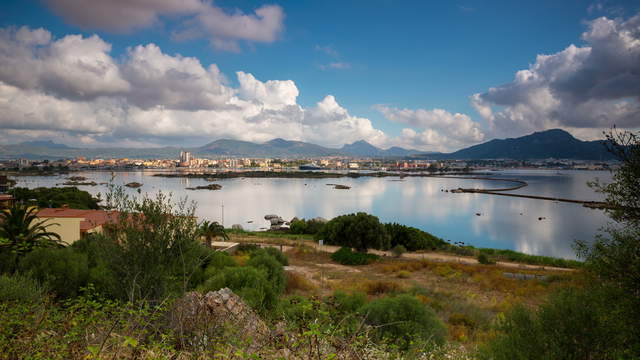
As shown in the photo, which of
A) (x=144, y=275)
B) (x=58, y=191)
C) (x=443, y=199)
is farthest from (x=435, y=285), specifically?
(x=443, y=199)

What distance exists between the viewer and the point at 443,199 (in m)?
64.3

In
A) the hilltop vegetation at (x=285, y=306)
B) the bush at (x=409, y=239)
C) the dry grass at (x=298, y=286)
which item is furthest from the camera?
the bush at (x=409, y=239)

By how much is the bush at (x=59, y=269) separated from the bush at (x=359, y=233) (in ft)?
54.3

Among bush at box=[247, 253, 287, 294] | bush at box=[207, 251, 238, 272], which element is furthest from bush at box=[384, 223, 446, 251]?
bush at box=[207, 251, 238, 272]

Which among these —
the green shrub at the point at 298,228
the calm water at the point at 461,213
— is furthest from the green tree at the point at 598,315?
the green shrub at the point at 298,228

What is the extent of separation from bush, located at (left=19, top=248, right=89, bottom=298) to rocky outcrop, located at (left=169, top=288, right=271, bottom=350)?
15.0 ft

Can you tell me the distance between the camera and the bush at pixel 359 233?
23000mm

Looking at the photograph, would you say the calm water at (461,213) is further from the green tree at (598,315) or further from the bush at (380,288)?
the green tree at (598,315)

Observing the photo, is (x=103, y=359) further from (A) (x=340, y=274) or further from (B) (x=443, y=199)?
(B) (x=443, y=199)

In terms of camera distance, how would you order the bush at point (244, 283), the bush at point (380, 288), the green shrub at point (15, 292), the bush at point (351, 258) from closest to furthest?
the green shrub at point (15, 292), the bush at point (244, 283), the bush at point (380, 288), the bush at point (351, 258)

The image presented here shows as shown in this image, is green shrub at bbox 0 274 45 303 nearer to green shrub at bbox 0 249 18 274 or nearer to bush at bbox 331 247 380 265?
green shrub at bbox 0 249 18 274

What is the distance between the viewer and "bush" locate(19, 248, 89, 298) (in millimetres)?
8523

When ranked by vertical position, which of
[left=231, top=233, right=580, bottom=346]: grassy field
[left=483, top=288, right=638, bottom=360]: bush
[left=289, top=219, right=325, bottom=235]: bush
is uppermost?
[left=483, top=288, right=638, bottom=360]: bush

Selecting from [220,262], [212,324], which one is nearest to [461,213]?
[220,262]
